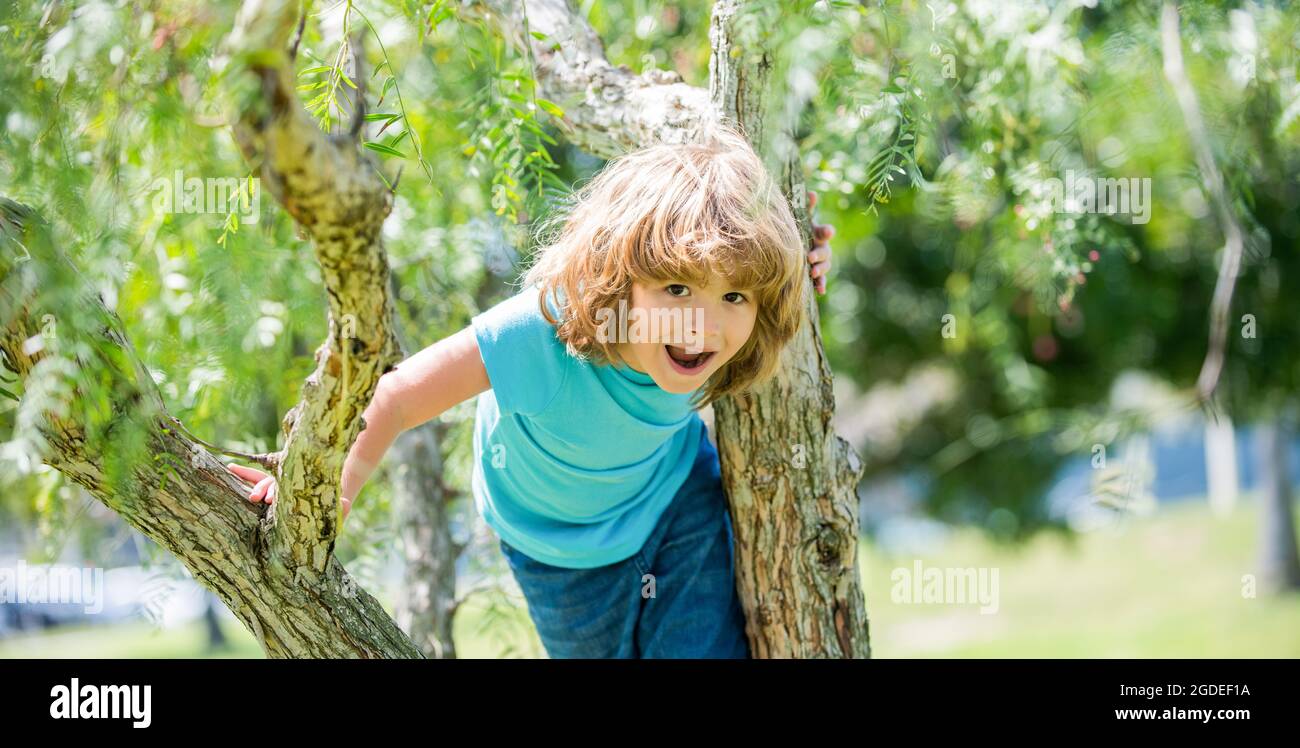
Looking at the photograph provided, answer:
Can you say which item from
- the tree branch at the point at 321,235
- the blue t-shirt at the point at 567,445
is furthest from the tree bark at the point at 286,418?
the blue t-shirt at the point at 567,445

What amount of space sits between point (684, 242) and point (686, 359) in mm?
150

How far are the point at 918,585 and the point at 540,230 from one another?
836 millimetres

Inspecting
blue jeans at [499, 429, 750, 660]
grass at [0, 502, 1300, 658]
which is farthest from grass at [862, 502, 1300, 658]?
blue jeans at [499, 429, 750, 660]

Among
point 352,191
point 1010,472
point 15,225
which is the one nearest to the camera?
point 352,191

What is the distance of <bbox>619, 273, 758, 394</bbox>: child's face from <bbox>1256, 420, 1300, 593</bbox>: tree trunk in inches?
174

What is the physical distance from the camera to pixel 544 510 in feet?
5.24

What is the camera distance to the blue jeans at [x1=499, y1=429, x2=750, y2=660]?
159cm

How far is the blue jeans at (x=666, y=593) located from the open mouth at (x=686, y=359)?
32cm

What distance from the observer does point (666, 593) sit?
161 centimetres

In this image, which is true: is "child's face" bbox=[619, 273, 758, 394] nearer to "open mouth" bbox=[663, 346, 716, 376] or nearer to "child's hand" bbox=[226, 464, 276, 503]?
"open mouth" bbox=[663, 346, 716, 376]

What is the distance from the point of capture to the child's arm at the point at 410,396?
4.33 feet

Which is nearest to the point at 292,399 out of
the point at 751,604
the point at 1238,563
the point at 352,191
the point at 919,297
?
the point at 751,604

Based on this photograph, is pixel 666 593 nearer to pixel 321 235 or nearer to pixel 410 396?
pixel 410 396
